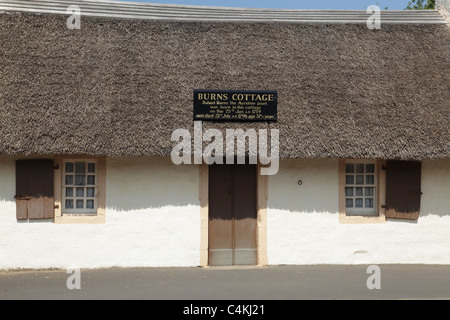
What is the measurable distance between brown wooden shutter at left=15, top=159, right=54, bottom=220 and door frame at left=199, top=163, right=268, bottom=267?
287 centimetres

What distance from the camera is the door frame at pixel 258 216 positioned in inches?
398

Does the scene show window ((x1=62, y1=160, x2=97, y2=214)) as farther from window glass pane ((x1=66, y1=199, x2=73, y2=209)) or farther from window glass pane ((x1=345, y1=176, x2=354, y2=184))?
window glass pane ((x1=345, y1=176, x2=354, y2=184))

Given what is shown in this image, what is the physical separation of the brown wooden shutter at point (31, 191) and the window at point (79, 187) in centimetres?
45

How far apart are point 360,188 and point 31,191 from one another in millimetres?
6358

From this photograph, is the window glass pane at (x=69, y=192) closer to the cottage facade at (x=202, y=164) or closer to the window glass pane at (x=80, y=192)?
the cottage facade at (x=202, y=164)

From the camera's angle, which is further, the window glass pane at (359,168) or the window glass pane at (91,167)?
the window glass pane at (359,168)

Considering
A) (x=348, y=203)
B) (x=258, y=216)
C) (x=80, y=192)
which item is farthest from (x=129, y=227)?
(x=348, y=203)

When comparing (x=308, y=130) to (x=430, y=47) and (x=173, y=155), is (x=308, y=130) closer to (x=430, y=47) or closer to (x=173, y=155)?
(x=173, y=155)

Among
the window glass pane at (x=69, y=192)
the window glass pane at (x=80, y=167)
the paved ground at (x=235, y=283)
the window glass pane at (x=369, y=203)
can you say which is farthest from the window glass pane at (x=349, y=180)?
the window glass pane at (x=69, y=192)

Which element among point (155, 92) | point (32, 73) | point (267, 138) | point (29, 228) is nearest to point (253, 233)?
point (267, 138)

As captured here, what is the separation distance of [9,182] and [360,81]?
7.20 meters

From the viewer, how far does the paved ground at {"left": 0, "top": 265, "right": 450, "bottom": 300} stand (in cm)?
767

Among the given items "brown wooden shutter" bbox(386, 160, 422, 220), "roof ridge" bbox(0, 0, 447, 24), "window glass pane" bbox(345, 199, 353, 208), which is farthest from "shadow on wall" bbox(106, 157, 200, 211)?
"roof ridge" bbox(0, 0, 447, 24)

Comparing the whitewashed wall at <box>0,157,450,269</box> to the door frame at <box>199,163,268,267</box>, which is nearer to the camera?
the whitewashed wall at <box>0,157,450,269</box>
